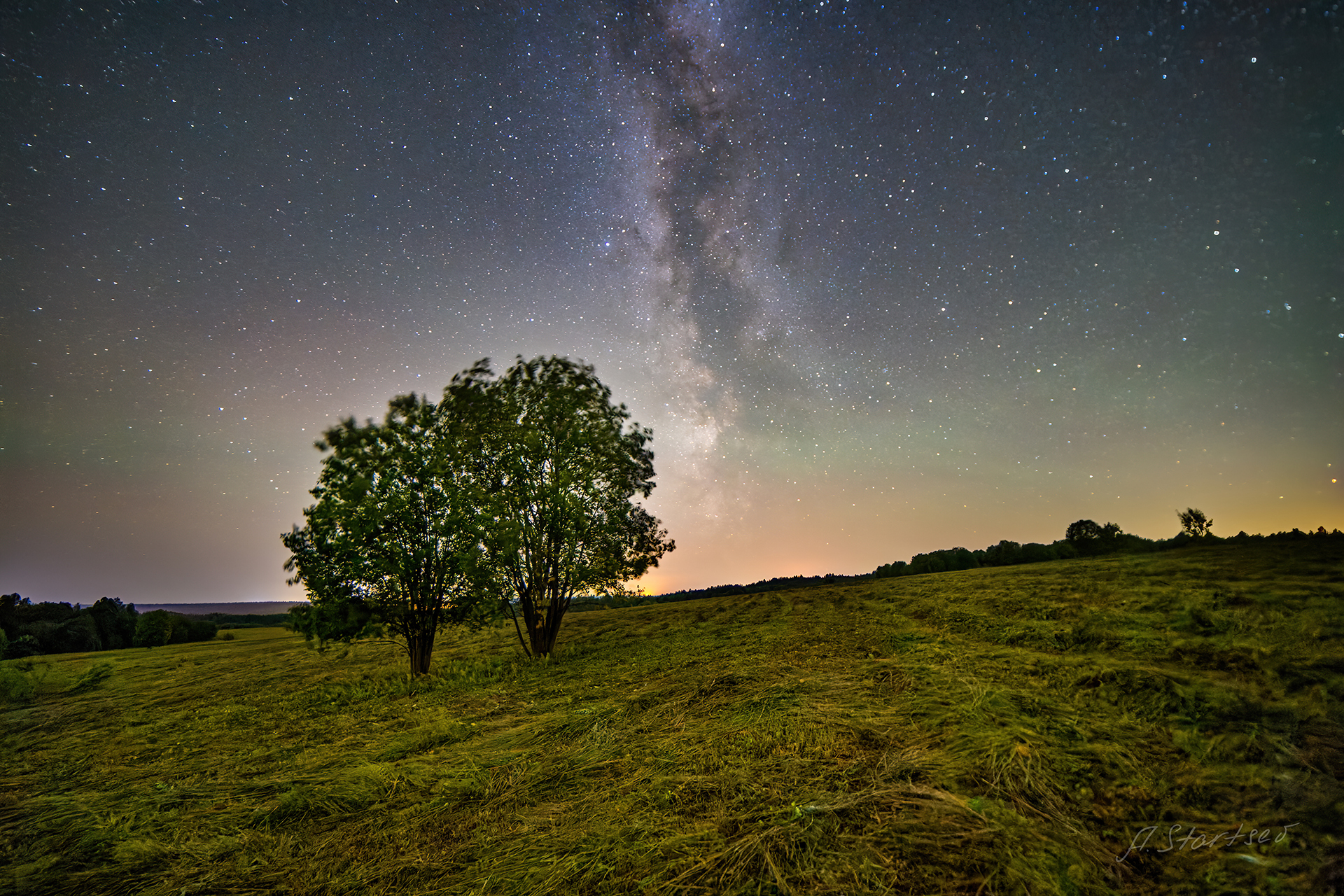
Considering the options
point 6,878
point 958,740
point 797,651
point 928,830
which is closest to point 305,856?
point 6,878

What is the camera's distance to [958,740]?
13.8ft

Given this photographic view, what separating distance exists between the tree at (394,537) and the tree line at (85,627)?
35.9m

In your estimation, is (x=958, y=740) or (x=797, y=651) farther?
(x=797, y=651)

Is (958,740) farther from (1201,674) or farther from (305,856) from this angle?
(305,856)

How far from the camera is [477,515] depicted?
38.7 feet

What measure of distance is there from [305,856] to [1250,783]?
7068 mm

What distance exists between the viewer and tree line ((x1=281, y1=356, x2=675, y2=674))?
1091cm

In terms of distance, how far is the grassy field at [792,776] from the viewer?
2.85 meters

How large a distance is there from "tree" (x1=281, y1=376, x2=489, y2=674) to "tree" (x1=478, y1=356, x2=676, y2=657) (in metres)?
0.91

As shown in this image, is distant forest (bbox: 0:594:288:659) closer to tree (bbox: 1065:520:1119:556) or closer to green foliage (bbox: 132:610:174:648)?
green foliage (bbox: 132:610:174:648)
